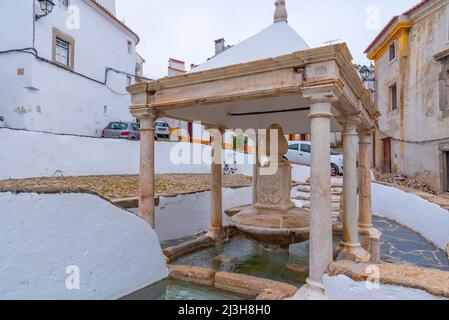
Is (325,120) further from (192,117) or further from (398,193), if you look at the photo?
(398,193)

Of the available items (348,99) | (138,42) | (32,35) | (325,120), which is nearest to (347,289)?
(325,120)

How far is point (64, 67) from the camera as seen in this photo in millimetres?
13406

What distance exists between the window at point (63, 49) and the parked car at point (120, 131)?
322cm

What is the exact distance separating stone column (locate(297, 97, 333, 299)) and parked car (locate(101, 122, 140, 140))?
12.9 m

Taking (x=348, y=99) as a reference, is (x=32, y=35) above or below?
above

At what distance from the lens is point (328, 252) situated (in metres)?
3.05

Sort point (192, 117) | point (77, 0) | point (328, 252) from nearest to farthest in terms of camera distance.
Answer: point (328, 252) < point (192, 117) < point (77, 0)

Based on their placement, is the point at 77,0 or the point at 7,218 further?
the point at 77,0

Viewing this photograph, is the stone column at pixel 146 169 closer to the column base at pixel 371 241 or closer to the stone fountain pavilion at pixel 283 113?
the stone fountain pavilion at pixel 283 113

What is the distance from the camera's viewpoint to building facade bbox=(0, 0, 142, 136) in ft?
38.8

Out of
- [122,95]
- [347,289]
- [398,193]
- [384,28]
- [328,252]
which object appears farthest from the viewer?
[122,95]

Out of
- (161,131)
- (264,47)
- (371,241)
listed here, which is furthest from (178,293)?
(161,131)

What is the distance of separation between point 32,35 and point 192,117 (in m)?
10.2

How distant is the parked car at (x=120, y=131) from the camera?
14.8m
